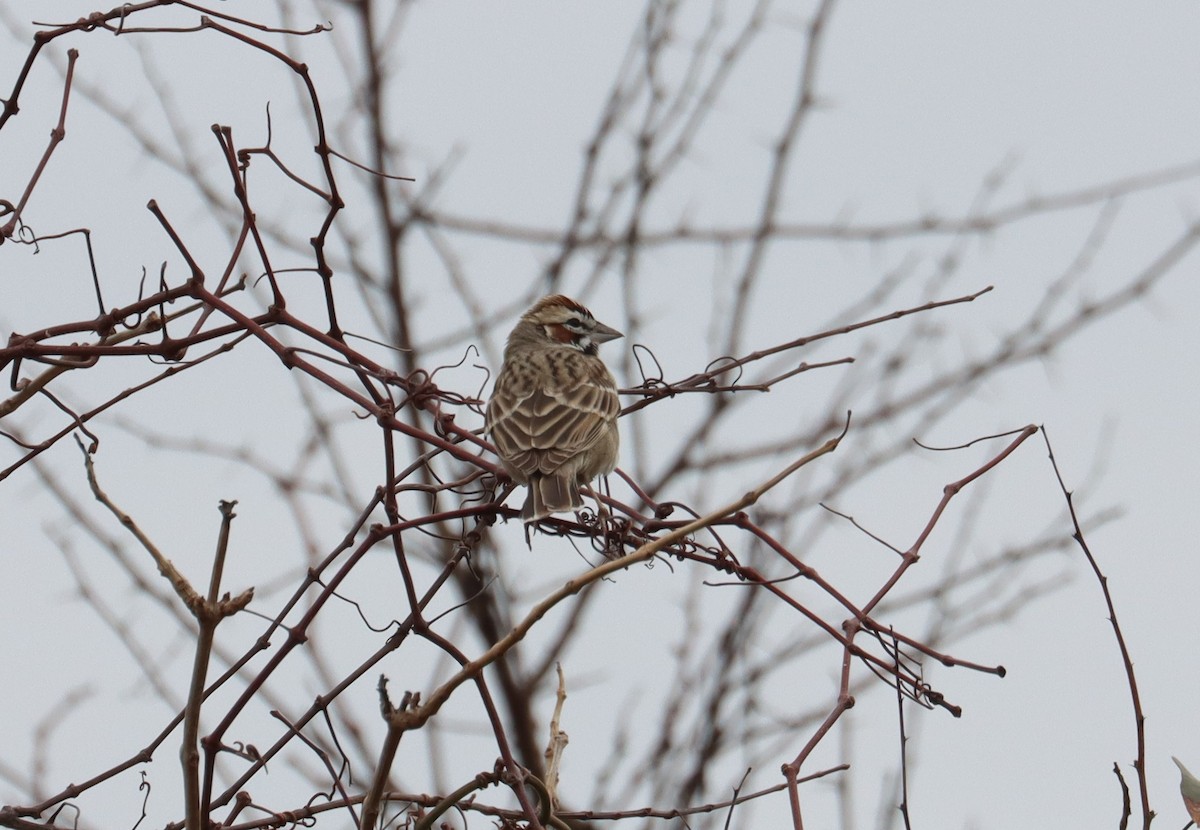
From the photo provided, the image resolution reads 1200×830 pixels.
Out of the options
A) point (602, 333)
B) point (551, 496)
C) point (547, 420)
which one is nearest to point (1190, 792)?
point (551, 496)

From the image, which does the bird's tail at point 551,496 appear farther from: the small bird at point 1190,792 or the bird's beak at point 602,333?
the bird's beak at point 602,333

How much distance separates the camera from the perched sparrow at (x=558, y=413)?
5.45 m

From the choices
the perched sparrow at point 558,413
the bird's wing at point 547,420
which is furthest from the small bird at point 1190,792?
the bird's wing at point 547,420

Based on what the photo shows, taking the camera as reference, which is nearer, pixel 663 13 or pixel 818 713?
pixel 818 713

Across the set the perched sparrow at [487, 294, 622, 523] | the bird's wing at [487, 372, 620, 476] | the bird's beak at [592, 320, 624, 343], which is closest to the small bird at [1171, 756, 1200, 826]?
the perched sparrow at [487, 294, 622, 523]

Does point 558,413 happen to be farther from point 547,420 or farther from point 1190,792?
point 1190,792

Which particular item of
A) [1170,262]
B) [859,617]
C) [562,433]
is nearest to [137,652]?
[562,433]

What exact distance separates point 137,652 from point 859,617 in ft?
15.2

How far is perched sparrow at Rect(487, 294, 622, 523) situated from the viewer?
545 cm

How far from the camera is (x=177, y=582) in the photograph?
3107mm

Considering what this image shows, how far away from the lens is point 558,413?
6.41 metres

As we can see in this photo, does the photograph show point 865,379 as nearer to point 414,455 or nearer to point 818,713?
point 818,713

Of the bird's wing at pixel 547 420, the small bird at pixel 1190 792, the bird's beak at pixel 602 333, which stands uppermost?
the bird's beak at pixel 602 333

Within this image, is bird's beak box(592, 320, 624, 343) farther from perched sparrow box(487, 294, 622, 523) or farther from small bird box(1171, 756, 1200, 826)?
small bird box(1171, 756, 1200, 826)
